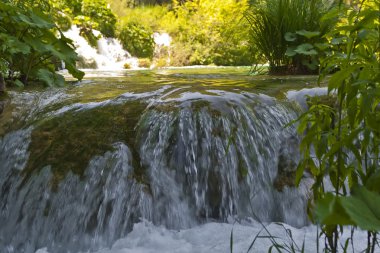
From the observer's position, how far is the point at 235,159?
7.60 feet

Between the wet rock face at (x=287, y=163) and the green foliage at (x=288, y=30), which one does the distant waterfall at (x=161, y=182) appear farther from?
the green foliage at (x=288, y=30)

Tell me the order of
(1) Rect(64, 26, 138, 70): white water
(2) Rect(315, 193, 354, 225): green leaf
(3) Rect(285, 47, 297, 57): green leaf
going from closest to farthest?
1. (2) Rect(315, 193, 354, 225): green leaf
2. (3) Rect(285, 47, 297, 57): green leaf
3. (1) Rect(64, 26, 138, 70): white water

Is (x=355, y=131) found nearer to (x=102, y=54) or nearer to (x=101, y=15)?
(x=102, y=54)

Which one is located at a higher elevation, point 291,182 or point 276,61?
point 276,61

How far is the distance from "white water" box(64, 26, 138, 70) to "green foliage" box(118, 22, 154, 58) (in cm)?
25

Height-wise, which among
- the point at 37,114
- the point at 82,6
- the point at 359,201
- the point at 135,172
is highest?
the point at 82,6

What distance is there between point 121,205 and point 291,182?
97 centimetres

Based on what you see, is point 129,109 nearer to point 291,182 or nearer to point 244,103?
point 244,103

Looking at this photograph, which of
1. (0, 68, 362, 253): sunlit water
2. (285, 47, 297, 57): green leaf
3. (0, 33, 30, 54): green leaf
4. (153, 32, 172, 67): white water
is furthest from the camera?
(153, 32, 172, 67): white water

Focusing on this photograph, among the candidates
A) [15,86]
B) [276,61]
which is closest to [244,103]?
[15,86]

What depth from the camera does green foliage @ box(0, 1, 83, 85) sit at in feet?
9.76

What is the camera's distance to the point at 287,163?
2.47 meters

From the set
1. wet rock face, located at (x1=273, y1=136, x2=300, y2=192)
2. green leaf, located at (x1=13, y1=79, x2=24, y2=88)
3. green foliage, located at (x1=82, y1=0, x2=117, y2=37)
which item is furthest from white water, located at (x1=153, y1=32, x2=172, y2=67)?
wet rock face, located at (x1=273, y1=136, x2=300, y2=192)

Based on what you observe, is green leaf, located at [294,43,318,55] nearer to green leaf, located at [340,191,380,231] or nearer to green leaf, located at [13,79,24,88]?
green leaf, located at [13,79,24,88]
